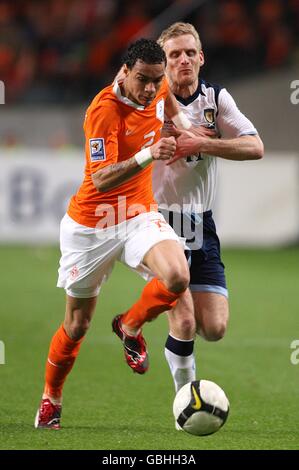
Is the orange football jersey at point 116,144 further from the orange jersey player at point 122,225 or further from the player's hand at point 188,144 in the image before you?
the player's hand at point 188,144

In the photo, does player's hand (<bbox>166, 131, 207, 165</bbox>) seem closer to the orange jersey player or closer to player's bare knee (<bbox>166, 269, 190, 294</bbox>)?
the orange jersey player

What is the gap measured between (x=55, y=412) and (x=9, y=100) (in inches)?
503

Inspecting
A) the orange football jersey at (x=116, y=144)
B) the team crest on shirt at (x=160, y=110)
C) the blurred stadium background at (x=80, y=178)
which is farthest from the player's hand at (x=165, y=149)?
the blurred stadium background at (x=80, y=178)

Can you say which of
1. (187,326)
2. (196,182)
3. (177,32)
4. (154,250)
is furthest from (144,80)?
(187,326)

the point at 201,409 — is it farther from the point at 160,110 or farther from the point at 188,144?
the point at 160,110

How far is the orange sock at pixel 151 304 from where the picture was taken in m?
5.46

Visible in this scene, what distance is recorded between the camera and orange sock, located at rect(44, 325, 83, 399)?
5.76 meters

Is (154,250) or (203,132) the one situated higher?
(203,132)

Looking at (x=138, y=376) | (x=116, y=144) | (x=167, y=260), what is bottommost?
(x=138, y=376)

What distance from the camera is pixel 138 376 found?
7.28 meters

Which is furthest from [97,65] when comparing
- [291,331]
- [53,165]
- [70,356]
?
[70,356]

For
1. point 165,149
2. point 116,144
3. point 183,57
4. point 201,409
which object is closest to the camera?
point 201,409

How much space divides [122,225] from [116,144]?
0.47m

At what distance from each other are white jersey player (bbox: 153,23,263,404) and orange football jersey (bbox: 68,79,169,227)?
24cm
